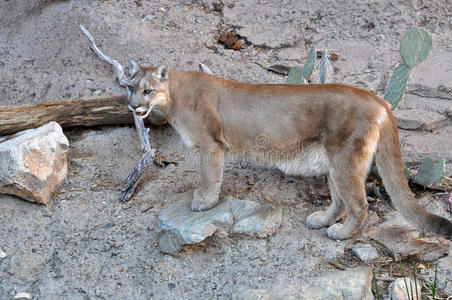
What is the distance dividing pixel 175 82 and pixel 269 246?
5.23ft

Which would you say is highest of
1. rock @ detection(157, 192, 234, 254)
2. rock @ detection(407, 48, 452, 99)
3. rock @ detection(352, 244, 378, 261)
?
rock @ detection(407, 48, 452, 99)

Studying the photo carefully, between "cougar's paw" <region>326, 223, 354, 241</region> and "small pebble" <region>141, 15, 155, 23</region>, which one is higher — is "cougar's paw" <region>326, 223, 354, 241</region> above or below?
below

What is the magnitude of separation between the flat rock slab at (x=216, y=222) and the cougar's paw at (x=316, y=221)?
24 cm

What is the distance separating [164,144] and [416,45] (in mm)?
2679

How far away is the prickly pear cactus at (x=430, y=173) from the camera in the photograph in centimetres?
421

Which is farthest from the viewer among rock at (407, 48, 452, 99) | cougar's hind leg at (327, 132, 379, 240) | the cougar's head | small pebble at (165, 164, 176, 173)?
rock at (407, 48, 452, 99)

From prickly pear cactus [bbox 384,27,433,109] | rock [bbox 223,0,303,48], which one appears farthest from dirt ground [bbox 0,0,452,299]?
prickly pear cactus [bbox 384,27,433,109]

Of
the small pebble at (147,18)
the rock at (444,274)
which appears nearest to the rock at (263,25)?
the small pebble at (147,18)

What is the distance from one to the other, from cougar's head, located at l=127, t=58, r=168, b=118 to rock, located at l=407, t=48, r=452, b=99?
316 centimetres

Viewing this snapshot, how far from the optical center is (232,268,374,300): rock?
11.1 feet

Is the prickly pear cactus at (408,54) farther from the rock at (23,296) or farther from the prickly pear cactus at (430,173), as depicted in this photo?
the rock at (23,296)

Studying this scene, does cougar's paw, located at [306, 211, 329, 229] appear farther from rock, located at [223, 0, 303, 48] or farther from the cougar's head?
rock, located at [223, 0, 303, 48]

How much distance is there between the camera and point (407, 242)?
3.89 m

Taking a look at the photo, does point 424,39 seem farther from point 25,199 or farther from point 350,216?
point 25,199
